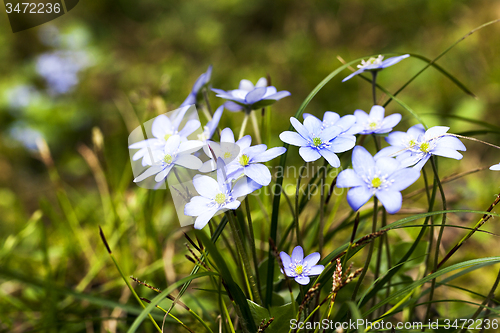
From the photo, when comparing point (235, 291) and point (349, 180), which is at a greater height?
point (349, 180)

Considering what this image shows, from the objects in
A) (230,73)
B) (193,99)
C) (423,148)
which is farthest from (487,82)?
(193,99)

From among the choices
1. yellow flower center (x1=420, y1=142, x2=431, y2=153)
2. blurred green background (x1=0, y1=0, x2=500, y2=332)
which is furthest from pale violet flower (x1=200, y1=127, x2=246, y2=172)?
blurred green background (x1=0, y1=0, x2=500, y2=332)

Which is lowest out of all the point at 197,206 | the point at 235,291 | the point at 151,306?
the point at 235,291

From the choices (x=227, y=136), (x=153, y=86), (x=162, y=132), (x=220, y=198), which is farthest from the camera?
(x=153, y=86)

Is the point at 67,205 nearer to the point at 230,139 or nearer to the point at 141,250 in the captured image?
the point at 141,250

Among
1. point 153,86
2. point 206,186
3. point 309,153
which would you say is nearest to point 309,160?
point 309,153

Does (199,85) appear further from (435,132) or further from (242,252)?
(435,132)
